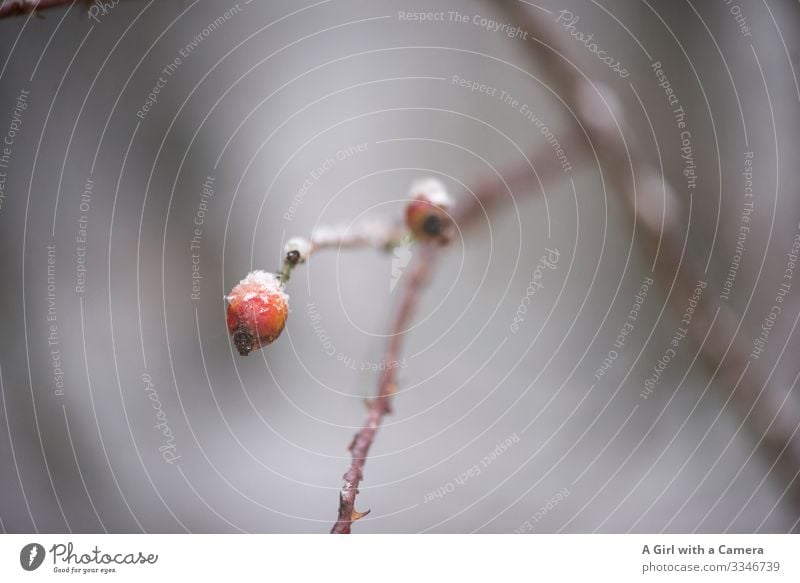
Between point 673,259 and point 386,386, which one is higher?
point 673,259

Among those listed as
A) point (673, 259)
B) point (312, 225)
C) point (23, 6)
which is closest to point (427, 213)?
point (312, 225)

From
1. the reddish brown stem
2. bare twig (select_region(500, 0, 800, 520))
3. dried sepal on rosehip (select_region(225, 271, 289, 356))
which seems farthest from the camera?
bare twig (select_region(500, 0, 800, 520))

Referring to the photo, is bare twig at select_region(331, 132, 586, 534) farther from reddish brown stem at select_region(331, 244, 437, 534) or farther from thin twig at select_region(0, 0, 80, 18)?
thin twig at select_region(0, 0, 80, 18)

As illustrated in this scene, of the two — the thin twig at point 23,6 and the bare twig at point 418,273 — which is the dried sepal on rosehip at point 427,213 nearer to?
the bare twig at point 418,273
